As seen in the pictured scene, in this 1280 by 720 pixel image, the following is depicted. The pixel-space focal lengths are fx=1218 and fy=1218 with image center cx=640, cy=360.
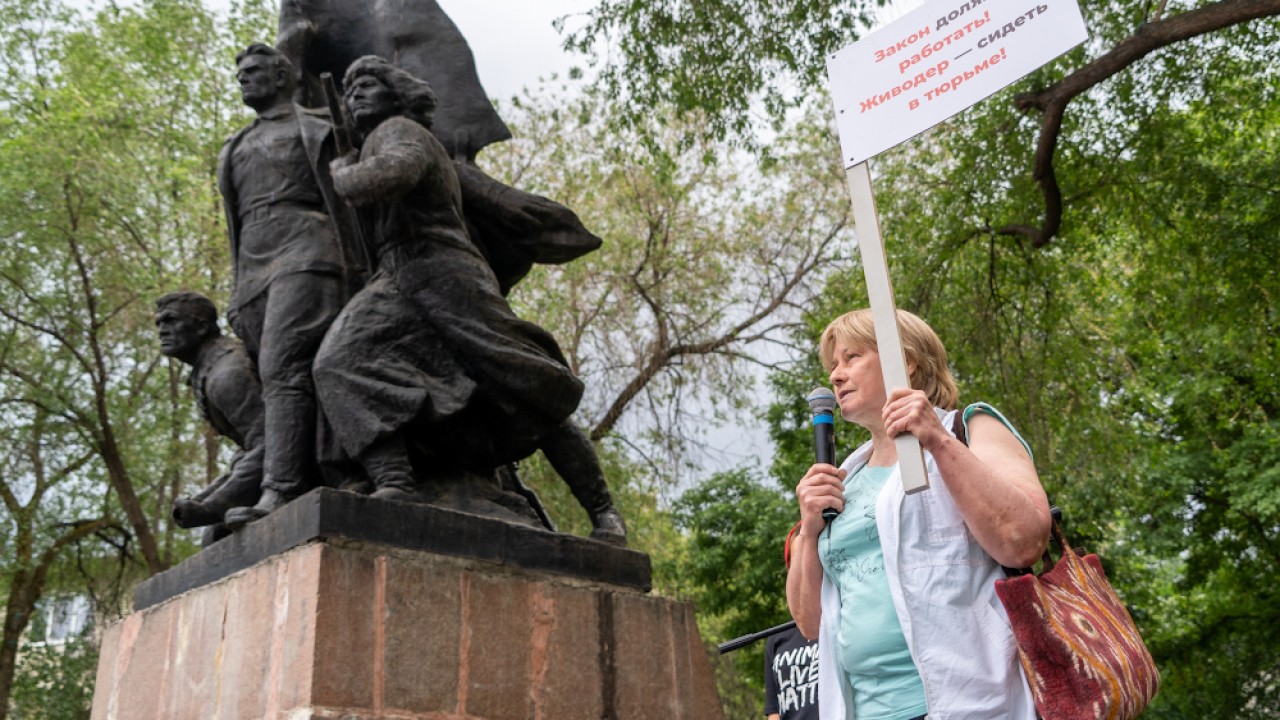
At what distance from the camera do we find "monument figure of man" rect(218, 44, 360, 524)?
4.66m

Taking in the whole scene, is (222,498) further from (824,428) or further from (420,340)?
(824,428)

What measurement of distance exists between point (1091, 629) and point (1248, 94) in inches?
344

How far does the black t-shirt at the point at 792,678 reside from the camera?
386 cm

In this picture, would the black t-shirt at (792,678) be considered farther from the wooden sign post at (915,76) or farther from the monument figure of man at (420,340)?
the wooden sign post at (915,76)

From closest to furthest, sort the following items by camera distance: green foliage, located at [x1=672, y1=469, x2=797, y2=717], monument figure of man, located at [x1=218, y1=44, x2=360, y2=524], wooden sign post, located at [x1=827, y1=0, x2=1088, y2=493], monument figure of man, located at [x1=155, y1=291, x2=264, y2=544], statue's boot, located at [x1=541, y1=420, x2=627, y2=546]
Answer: wooden sign post, located at [x1=827, y1=0, x2=1088, y2=493] → monument figure of man, located at [x1=218, y1=44, x2=360, y2=524] → monument figure of man, located at [x1=155, y1=291, x2=264, y2=544] → statue's boot, located at [x1=541, y1=420, x2=627, y2=546] → green foliage, located at [x1=672, y1=469, x2=797, y2=717]

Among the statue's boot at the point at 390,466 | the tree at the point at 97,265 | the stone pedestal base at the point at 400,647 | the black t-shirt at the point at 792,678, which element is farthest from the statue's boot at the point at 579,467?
the tree at the point at 97,265

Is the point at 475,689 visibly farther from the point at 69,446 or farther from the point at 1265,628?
the point at 1265,628

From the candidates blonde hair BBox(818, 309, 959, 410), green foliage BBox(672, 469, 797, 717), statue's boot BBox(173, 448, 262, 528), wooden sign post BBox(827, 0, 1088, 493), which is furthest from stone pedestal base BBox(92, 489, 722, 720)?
green foliage BBox(672, 469, 797, 717)

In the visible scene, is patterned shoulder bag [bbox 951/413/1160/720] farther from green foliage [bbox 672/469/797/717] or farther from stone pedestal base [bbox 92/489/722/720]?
green foliage [bbox 672/469/797/717]

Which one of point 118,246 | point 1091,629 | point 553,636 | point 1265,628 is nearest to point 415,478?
point 553,636

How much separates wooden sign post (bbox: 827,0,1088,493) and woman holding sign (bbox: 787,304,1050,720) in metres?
0.08

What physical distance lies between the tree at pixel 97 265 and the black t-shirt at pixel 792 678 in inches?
384

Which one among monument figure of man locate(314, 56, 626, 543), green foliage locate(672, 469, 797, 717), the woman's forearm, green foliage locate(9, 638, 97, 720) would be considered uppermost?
green foliage locate(672, 469, 797, 717)

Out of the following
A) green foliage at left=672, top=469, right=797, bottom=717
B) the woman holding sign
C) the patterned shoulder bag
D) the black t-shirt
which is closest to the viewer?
the patterned shoulder bag
